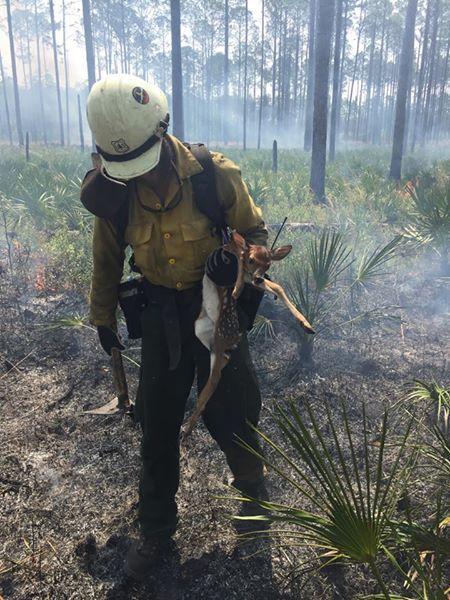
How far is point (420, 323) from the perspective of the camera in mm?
4852

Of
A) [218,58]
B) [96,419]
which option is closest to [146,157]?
[96,419]

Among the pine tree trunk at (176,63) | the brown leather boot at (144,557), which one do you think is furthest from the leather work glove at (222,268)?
the pine tree trunk at (176,63)

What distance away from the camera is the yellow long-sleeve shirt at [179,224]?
2002 mm

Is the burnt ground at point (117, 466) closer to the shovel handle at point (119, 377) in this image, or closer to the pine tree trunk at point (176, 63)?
the shovel handle at point (119, 377)

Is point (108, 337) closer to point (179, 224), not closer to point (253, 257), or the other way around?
point (179, 224)

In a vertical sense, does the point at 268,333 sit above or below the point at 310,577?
below

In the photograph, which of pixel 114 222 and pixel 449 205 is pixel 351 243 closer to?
pixel 449 205

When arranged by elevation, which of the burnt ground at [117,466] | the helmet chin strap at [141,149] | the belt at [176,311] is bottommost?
the burnt ground at [117,466]

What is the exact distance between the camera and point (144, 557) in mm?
2088

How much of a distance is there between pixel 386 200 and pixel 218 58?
54.1 metres

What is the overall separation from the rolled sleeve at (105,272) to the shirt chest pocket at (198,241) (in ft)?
1.19

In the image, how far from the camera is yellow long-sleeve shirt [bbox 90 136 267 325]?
2002 mm

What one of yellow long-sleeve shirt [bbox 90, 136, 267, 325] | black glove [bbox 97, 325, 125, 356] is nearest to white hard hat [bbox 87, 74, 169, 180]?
yellow long-sleeve shirt [bbox 90, 136, 267, 325]

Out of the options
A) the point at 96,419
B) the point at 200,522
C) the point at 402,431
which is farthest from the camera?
the point at 96,419
